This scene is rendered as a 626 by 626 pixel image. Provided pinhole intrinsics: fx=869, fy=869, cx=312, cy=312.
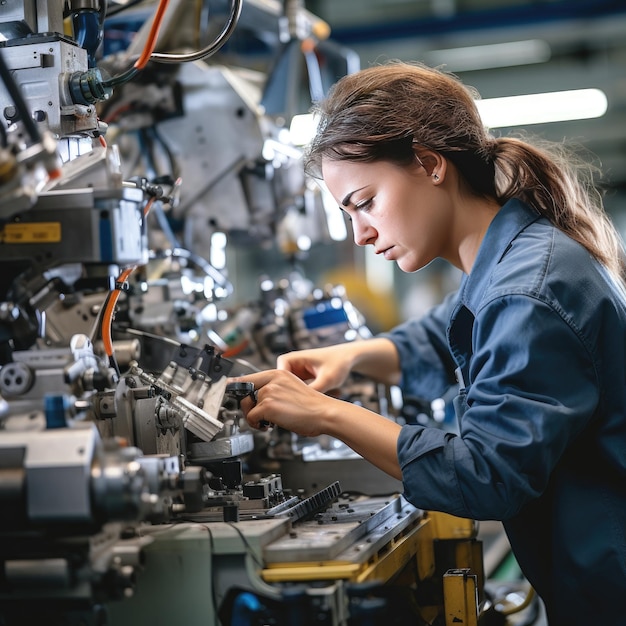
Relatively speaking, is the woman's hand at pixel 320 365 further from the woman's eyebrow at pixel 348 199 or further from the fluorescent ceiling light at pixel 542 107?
the fluorescent ceiling light at pixel 542 107

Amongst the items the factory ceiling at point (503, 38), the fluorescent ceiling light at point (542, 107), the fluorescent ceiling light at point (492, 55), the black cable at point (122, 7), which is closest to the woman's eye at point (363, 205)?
the black cable at point (122, 7)

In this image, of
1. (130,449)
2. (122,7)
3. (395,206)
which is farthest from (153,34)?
(130,449)

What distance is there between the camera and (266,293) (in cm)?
317

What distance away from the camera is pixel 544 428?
1506mm

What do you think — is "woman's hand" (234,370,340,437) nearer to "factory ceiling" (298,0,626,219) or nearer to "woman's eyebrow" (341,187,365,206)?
"woman's eyebrow" (341,187,365,206)

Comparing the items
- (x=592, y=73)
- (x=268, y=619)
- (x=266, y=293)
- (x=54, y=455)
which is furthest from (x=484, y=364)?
(x=592, y=73)

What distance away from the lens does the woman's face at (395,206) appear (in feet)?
5.94

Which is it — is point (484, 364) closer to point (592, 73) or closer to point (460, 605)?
point (460, 605)

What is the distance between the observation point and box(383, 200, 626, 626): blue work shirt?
5.02ft

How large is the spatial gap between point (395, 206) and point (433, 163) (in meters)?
0.13

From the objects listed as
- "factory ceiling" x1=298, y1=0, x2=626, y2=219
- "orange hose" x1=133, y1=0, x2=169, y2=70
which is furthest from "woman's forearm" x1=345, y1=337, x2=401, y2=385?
"factory ceiling" x1=298, y1=0, x2=626, y2=219

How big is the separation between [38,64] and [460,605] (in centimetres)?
142

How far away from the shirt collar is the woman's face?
0.11 m

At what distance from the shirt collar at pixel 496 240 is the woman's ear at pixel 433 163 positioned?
15cm
